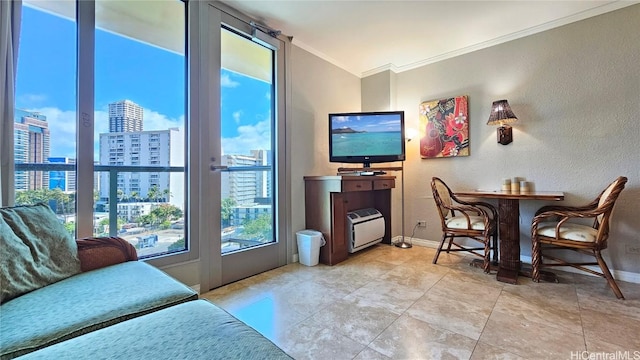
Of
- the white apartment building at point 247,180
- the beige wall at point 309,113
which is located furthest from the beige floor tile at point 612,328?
the white apartment building at point 247,180

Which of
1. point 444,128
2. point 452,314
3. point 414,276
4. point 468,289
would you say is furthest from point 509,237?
point 444,128

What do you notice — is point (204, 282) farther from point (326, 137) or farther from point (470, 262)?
point (470, 262)

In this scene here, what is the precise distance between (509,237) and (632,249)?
38.6 inches

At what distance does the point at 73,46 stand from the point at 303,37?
6.51 feet

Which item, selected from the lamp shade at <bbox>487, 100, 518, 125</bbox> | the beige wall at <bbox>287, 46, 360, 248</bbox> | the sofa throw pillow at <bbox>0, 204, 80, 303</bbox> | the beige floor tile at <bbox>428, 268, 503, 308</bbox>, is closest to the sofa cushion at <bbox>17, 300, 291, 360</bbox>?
the sofa throw pillow at <bbox>0, 204, 80, 303</bbox>

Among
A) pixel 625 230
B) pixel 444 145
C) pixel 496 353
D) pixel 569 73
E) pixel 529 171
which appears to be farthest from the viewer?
pixel 444 145

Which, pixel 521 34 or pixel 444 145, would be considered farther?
pixel 444 145

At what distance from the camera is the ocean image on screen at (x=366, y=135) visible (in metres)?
3.28

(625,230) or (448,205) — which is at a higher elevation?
(448,205)

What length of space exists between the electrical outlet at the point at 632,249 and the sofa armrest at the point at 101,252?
3852 millimetres

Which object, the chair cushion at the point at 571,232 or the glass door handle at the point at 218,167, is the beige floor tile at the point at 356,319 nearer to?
the glass door handle at the point at 218,167

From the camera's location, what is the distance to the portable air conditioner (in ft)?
10.2

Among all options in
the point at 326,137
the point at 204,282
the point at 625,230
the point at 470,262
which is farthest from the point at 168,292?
the point at 625,230

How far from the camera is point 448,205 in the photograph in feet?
9.57
